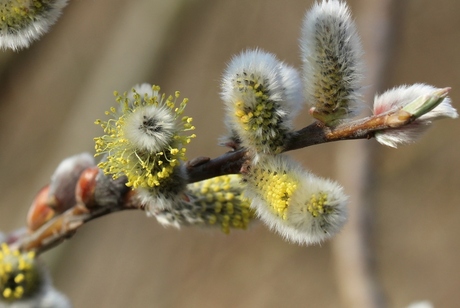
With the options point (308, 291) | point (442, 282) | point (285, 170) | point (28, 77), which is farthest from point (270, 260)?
point (285, 170)

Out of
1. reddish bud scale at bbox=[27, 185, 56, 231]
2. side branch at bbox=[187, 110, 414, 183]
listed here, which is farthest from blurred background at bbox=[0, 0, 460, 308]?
side branch at bbox=[187, 110, 414, 183]

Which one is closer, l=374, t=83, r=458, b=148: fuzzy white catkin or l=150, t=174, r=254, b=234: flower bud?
l=374, t=83, r=458, b=148: fuzzy white catkin

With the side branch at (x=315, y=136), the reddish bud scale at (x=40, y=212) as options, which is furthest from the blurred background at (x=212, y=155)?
the side branch at (x=315, y=136)

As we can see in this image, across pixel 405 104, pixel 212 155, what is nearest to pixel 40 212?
pixel 405 104

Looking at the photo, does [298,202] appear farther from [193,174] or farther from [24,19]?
[24,19]

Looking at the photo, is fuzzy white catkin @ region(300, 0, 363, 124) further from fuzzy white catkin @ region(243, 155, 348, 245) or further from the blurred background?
the blurred background

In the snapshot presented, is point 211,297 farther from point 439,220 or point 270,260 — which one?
point 439,220

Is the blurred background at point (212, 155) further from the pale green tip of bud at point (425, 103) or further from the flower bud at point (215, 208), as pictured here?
the pale green tip of bud at point (425, 103)
